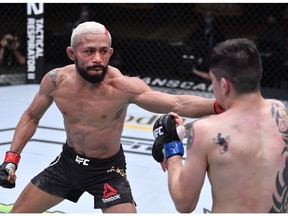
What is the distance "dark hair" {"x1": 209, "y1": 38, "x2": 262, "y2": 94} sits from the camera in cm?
157

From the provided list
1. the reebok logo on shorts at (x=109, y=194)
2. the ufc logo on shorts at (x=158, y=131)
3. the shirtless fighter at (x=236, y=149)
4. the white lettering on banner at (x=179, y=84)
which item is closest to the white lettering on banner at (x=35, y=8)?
the white lettering on banner at (x=179, y=84)

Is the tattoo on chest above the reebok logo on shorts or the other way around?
above

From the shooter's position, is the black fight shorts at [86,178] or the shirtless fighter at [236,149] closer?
the shirtless fighter at [236,149]

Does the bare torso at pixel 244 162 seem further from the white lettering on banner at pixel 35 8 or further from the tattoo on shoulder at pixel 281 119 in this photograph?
the white lettering on banner at pixel 35 8

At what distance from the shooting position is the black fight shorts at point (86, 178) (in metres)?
2.51

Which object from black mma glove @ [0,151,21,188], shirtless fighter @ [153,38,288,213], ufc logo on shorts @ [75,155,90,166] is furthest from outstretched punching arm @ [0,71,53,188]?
shirtless fighter @ [153,38,288,213]

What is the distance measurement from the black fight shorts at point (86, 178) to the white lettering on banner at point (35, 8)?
4730 millimetres

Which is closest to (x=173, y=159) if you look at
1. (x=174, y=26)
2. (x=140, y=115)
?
(x=140, y=115)

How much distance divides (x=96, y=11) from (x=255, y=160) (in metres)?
6.50

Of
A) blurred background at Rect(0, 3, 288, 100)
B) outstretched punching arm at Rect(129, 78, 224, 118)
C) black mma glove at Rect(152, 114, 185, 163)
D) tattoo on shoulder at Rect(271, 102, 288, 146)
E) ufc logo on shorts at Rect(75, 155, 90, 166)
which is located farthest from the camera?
blurred background at Rect(0, 3, 288, 100)

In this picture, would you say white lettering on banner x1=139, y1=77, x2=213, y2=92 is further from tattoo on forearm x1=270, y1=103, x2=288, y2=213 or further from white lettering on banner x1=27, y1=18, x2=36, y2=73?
tattoo on forearm x1=270, y1=103, x2=288, y2=213

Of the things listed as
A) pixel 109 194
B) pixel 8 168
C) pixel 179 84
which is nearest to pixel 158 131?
pixel 109 194

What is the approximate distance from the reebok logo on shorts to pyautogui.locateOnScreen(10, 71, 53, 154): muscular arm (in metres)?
0.48

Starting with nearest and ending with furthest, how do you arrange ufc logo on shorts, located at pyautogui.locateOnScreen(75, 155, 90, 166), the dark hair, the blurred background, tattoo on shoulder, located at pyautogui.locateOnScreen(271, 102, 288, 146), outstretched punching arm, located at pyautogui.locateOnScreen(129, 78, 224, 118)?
the dark hair
tattoo on shoulder, located at pyautogui.locateOnScreen(271, 102, 288, 146)
outstretched punching arm, located at pyautogui.locateOnScreen(129, 78, 224, 118)
ufc logo on shorts, located at pyautogui.locateOnScreen(75, 155, 90, 166)
the blurred background
